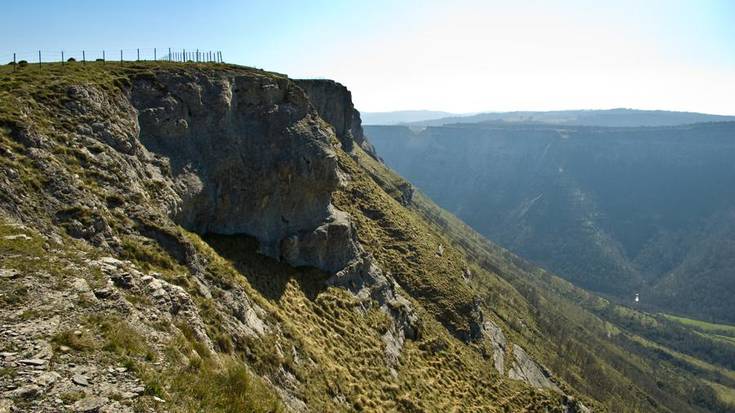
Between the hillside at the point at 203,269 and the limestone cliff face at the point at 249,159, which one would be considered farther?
the limestone cliff face at the point at 249,159

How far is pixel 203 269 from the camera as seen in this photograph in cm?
3030

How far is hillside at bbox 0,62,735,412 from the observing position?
53.7 ft

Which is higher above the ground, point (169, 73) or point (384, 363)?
point (169, 73)

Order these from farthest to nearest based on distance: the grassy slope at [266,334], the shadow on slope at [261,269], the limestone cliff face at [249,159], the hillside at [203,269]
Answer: the limestone cliff face at [249,159] → the shadow on slope at [261,269] → the grassy slope at [266,334] → the hillside at [203,269]

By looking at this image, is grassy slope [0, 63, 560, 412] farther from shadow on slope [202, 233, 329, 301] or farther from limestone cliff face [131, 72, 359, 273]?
limestone cliff face [131, 72, 359, 273]

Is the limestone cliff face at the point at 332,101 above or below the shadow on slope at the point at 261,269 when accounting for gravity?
above

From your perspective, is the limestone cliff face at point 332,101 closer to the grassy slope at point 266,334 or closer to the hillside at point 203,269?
the hillside at point 203,269

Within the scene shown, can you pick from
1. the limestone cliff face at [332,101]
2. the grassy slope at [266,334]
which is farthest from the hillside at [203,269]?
the limestone cliff face at [332,101]

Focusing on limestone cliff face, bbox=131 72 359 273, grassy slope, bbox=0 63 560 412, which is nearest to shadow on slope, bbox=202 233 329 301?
grassy slope, bbox=0 63 560 412

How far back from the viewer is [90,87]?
120 ft

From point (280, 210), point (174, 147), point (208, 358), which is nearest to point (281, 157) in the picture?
point (280, 210)

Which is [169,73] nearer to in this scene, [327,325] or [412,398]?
[327,325]

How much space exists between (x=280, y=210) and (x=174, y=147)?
40.5 feet

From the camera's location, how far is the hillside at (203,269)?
16375 millimetres
